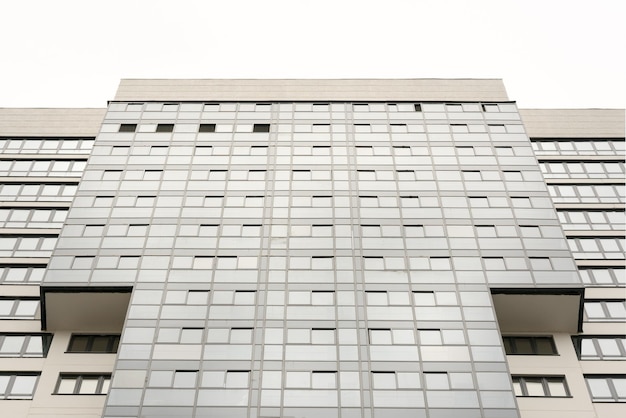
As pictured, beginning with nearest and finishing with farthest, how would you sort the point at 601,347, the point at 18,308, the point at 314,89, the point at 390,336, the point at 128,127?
1. the point at 390,336
2. the point at 601,347
3. the point at 18,308
4. the point at 128,127
5. the point at 314,89

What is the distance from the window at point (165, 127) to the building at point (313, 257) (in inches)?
10.7

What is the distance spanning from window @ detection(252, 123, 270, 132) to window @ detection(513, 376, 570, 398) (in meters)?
24.9

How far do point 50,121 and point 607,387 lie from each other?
43.9 m

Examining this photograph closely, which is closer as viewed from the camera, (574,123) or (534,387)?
(534,387)

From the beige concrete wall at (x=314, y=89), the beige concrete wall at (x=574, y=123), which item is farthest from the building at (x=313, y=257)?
the beige concrete wall at (x=314, y=89)

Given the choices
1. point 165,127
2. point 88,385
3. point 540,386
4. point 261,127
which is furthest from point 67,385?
point 540,386

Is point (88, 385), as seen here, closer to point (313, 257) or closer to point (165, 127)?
point (313, 257)

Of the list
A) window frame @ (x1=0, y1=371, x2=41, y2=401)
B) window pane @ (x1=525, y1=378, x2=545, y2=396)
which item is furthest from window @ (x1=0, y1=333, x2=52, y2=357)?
window pane @ (x1=525, y1=378, x2=545, y2=396)

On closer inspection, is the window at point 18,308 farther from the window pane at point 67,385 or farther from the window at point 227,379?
the window at point 227,379

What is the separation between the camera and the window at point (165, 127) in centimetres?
4922

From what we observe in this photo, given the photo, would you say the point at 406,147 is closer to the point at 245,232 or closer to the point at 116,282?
the point at 245,232

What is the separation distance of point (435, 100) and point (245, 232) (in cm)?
2026

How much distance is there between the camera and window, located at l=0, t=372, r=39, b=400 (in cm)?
3472

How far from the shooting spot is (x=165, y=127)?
163 feet
